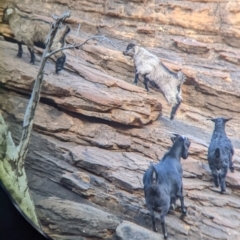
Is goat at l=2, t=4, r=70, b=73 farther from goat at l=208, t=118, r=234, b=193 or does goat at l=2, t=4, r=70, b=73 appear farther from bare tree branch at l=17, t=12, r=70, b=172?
goat at l=208, t=118, r=234, b=193

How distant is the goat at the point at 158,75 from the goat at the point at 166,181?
195 mm

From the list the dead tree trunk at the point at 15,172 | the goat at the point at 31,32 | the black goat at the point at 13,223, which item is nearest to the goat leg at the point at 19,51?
the goat at the point at 31,32

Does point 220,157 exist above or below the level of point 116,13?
below

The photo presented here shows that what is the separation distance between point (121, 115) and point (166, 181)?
0.43 metres

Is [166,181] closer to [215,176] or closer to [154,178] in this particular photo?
[154,178]

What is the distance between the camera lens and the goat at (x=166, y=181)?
98.8 inches

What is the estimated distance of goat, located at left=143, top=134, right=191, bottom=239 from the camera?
2.51 metres

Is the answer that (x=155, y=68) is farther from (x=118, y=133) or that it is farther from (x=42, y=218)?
(x=42, y=218)

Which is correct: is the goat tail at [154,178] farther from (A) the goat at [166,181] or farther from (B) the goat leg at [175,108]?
(B) the goat leg at [175,108]

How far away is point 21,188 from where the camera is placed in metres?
2.55

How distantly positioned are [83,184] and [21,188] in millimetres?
316

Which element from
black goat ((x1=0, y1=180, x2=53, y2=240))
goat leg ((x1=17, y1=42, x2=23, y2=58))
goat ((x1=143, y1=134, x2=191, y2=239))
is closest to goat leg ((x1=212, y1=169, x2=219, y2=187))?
goat ((x1=143, y1=134, x2=191, y2=239))

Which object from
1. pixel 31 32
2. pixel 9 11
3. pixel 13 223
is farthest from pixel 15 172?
pixel 9 11

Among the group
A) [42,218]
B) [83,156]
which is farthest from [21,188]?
[83,156]
